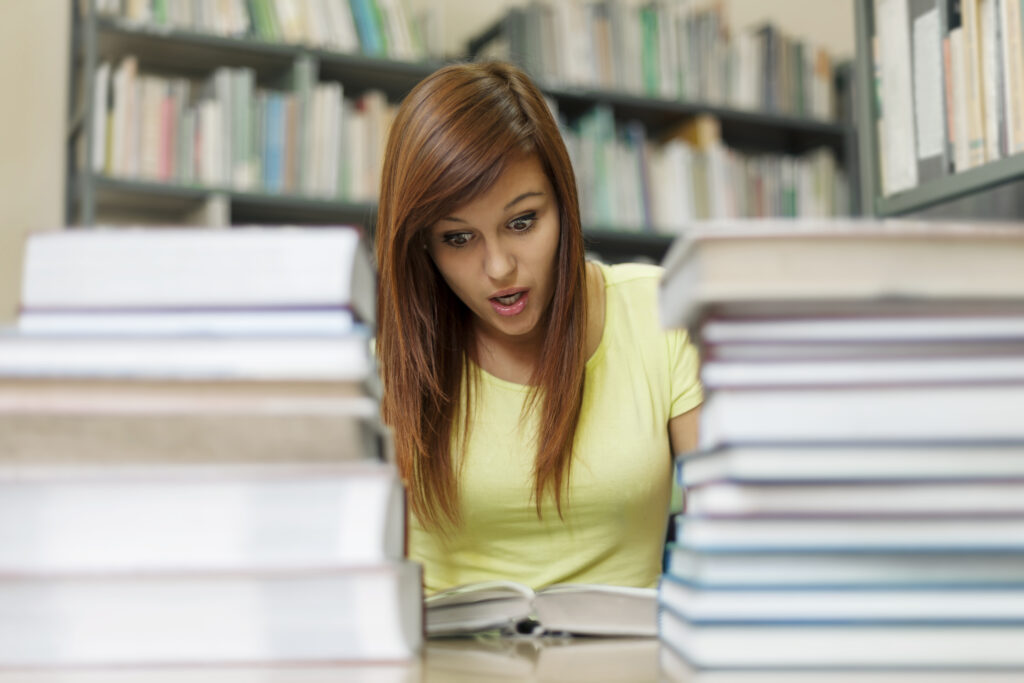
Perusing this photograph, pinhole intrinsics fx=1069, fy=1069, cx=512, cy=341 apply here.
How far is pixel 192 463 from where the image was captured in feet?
1.74

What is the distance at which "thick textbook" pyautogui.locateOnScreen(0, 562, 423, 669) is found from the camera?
0.52m

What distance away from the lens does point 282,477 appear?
521mm

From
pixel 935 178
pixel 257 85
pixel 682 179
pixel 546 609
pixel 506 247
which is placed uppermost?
pixel 257 85

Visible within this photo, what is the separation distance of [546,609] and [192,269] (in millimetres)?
423

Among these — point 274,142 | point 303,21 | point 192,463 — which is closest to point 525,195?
point 192,463

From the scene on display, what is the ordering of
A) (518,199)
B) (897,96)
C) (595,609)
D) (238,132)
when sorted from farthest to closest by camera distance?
(238,132)
(897,96)
(518,199)
(595,609)

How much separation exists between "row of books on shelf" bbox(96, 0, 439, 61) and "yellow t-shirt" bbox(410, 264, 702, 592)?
1.70m

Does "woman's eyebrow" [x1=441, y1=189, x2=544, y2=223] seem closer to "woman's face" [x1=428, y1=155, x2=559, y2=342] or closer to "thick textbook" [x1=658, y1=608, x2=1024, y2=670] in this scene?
"woman's face" [x1=428, y1=155, x2=559, y2=342]

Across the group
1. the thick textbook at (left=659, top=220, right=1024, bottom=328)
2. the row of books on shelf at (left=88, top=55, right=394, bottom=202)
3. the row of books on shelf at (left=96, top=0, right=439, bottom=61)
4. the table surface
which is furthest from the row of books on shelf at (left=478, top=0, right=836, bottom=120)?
the thick textbook at (left=659, top=220, right=1024, bottom=328)

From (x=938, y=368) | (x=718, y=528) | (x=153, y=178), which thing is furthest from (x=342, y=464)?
(x=153, y=178)

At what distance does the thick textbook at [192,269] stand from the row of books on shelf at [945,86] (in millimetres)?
1121

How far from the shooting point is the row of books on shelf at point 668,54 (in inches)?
123

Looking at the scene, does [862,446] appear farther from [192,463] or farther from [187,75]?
[187,75]

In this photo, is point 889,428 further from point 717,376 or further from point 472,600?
point 472,600
